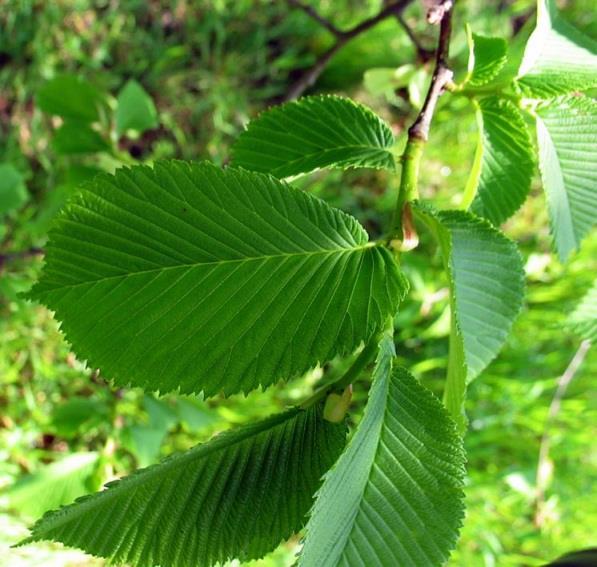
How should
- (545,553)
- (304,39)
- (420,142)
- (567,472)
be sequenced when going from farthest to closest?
(304,39), (567,472), (545,553), (420,142)

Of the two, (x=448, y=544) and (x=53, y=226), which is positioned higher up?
(x=53, y=226)

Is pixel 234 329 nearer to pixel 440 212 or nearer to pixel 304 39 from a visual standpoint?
pixel 440 212

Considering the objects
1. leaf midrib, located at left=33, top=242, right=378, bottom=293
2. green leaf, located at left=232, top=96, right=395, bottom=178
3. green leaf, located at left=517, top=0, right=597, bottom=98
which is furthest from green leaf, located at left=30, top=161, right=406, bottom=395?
green leaf, located at left=517, top=0, right=597, bottom=98

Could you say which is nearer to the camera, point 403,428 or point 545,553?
point 403,428

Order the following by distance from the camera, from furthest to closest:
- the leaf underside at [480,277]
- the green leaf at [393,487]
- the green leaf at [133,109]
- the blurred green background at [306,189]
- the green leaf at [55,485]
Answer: the blurred green background at [306,189], the green leaf at [133,109], the green leaf at [55,485], the leaf underside at [480,277], the green leaf at [393,487]

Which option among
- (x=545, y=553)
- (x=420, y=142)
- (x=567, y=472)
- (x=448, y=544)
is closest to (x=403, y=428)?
(x=448, y=544)

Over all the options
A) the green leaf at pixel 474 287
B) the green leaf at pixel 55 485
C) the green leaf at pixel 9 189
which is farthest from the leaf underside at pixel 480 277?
the green leaf at pixel 9 189

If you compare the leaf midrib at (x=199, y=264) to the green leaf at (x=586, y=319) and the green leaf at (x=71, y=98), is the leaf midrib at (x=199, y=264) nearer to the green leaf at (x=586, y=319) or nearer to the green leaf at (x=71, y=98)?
the green leaf at (x=586, y=319)
